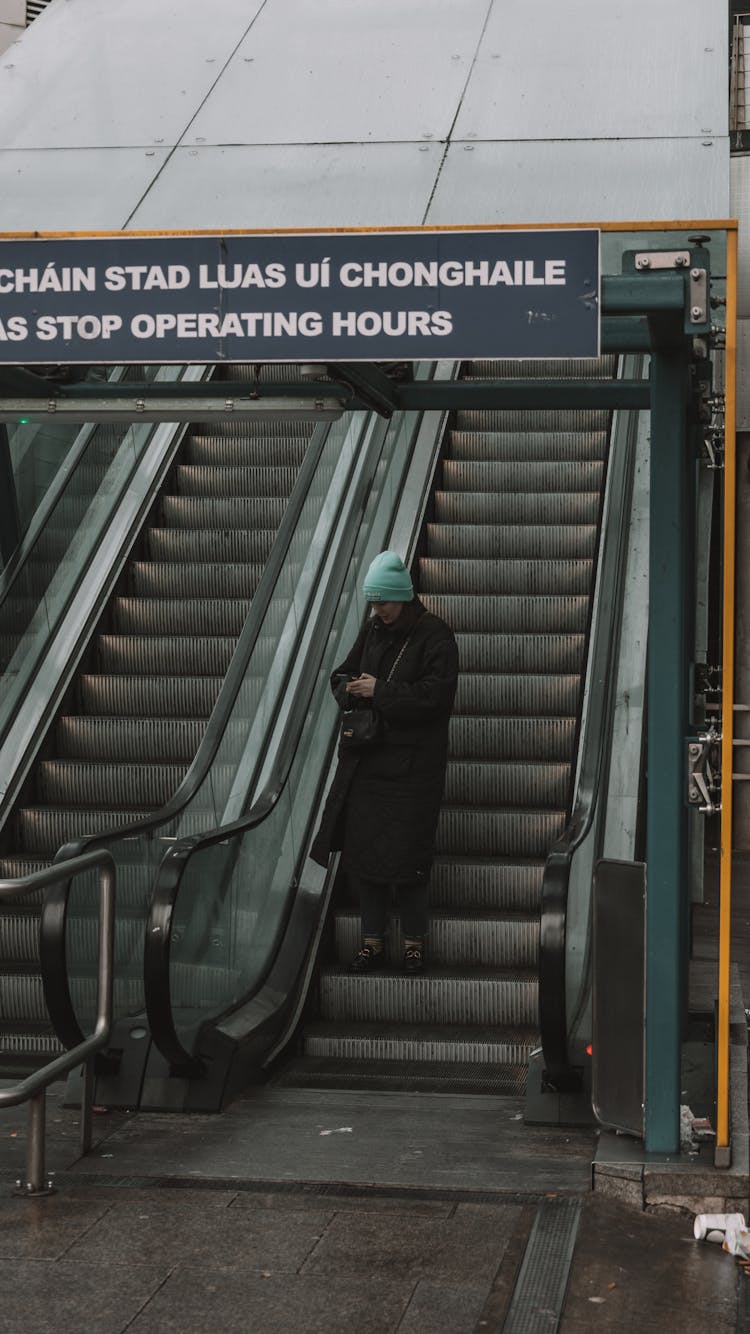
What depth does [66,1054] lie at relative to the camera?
5172mm

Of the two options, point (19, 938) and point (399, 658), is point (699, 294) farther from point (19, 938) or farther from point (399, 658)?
point (19, 938)

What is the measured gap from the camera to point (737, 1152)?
4.97 meters

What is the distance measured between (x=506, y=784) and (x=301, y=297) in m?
4.08

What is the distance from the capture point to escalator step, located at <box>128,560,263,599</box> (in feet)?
32.1

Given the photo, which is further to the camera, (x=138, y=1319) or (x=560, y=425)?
(x=560, y=425)

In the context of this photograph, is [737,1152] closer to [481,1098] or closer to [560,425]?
[481,1098]

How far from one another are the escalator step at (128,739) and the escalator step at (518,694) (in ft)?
4.49

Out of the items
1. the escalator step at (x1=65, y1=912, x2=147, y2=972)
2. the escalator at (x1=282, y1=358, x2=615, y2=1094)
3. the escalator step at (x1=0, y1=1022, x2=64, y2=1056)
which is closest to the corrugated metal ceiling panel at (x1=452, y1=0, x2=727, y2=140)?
the escalator at (x1=282, y1=358, x2=615, y2=1094)

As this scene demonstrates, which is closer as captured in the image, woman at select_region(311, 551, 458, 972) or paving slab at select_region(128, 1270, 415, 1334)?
paving slab at select_region(128, 1270, 415, 1334)

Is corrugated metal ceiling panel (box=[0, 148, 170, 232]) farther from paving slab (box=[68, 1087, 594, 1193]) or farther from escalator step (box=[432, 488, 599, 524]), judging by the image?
escalator step (box=[432, 488, 599, 524])

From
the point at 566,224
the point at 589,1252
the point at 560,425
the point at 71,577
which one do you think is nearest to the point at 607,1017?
the point at 589,1252

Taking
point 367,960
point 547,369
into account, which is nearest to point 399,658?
point 367,960

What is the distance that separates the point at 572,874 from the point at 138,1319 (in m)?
2.92

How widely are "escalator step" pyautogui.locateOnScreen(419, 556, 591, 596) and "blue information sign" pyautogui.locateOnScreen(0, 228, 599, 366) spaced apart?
5.07m
